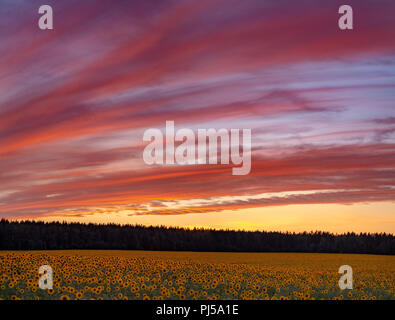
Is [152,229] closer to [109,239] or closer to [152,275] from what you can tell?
[109,239]

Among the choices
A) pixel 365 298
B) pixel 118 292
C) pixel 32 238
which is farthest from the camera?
pixel 32 238

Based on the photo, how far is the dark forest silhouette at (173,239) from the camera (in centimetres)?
8338

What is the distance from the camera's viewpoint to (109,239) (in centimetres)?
9050

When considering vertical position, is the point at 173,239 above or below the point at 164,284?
below

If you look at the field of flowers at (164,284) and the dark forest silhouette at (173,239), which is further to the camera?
the dark forest silhouette at (173,239)

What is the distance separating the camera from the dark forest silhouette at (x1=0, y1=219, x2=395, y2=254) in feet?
274

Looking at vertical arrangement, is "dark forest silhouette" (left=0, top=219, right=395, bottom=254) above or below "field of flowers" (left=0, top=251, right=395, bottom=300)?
below

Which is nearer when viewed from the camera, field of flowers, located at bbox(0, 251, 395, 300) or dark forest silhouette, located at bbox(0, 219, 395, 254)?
field of flowers, located at bbox(0, 251, 395, 300)

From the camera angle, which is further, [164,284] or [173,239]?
[173,239]

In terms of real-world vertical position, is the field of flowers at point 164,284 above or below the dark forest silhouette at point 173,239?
above

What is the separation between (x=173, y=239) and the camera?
308ft

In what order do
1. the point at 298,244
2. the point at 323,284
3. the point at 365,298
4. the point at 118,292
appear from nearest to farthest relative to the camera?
the point at 118,292, the point at 365,298, the point at 323,284, the point at 298,244
